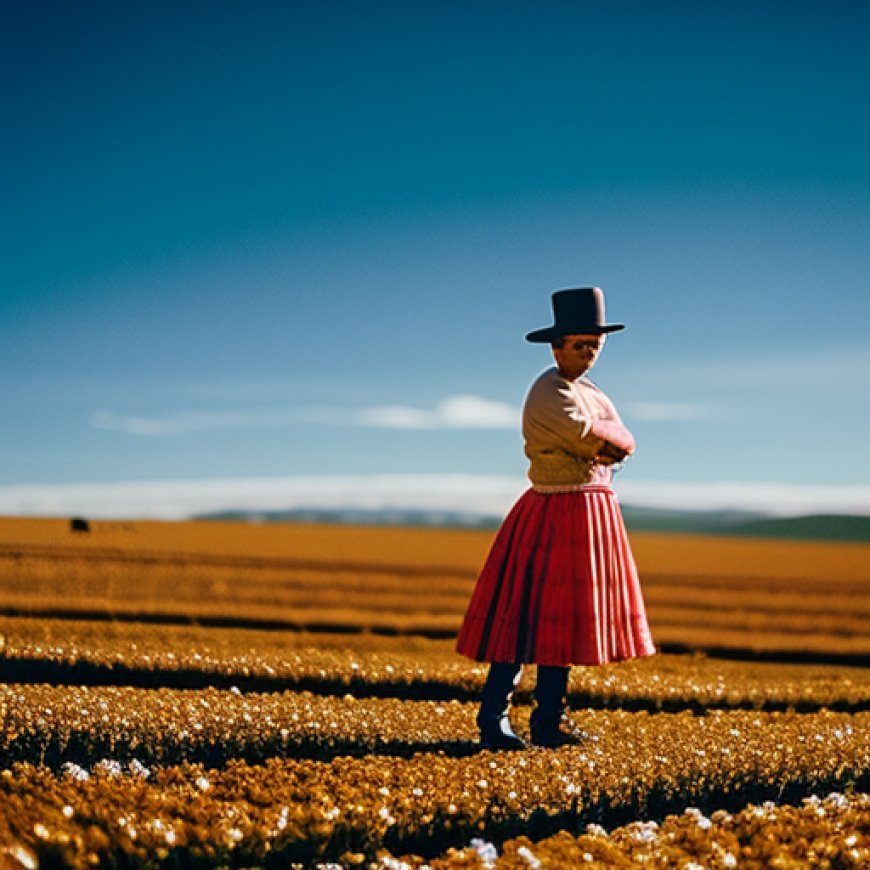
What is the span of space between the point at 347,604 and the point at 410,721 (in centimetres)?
1373

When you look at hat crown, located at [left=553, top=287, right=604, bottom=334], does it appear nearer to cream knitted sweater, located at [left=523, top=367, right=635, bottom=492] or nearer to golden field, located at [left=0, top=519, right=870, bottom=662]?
cream knitted sweater, located at [left=523, top=367, right=635, bottom=492]

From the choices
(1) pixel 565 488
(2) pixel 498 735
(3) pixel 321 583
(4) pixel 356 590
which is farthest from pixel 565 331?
(3) pixel 321 583

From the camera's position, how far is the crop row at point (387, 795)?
499 centimetres

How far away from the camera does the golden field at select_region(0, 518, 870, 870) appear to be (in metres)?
5.18

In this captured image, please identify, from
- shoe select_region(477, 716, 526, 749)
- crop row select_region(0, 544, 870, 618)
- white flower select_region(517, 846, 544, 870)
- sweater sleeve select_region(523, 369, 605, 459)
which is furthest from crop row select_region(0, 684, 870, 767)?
crop row select_region(0, 544, 870, 618)

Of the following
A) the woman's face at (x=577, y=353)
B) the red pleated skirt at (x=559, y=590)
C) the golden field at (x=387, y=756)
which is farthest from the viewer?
the woman's face at (x=577, y=353)

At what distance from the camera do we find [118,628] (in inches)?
584

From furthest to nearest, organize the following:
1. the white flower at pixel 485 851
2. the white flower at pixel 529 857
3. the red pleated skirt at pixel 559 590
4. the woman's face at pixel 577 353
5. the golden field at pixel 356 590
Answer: the golden field at pixel 356 590 < the woman's face at pixel 577 353 < the red pleated skirt at pixel 559 590 < the white flower at pixel 485 851 < the white flower at pixel 529 857

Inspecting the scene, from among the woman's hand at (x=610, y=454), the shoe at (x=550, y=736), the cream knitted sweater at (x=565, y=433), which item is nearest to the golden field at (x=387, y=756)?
the shoe at (x=550, y=736)

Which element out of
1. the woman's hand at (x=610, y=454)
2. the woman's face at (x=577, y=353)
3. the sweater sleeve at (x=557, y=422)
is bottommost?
the woman's hand at (x=610, y=454)

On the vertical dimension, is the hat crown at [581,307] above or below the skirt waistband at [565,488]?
above

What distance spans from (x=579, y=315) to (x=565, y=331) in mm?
169

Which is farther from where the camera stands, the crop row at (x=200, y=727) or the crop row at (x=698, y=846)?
the crop row at (x=200, y=727)

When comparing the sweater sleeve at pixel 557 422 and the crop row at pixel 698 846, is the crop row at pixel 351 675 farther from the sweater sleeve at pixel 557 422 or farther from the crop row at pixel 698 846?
the crop row at pixel 698 846
